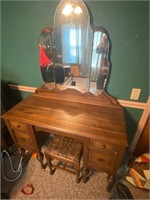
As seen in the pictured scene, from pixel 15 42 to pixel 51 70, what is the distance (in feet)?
1.64

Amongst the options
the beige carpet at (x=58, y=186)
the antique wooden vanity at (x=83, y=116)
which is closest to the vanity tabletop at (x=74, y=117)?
the antique wooden vanity at (x=83, y=116)

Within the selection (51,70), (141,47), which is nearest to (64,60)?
(51,70)

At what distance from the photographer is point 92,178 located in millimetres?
1303

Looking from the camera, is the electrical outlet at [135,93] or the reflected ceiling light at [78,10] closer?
the reflected ceiling light at [78,10]

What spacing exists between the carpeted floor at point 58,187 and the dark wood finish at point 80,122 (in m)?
0.22

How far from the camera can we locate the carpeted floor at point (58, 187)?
1165mm

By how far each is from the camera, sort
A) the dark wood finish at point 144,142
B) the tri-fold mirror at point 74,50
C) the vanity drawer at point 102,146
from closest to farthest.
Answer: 1. the vanity drawer at point 102,146
2. the tri-fold mirror at point 74,50
3. the dark wood finish at point 144,142

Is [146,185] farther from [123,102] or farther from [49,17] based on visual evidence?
[49,17]

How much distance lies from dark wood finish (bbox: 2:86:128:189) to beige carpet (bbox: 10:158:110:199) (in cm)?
21

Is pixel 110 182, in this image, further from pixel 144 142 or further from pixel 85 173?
pixel 144 142

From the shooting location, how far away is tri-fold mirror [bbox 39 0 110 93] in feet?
3.16

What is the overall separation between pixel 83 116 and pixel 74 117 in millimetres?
84

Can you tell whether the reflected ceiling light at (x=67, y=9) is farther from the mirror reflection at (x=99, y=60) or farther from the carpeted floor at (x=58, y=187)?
the carpeted floor at (x=58, y=187)

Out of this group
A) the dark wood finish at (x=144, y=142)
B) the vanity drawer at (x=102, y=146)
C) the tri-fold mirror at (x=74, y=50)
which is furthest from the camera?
the dark wood finish at (x=144, y=142)
